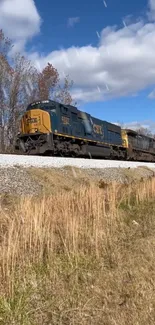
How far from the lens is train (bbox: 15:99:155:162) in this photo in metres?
18.1

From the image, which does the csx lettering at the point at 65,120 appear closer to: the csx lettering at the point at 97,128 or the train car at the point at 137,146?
the csx lettering at the point at 97,128

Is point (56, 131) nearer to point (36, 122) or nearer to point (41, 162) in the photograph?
point (36, 122)

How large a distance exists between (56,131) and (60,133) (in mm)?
383

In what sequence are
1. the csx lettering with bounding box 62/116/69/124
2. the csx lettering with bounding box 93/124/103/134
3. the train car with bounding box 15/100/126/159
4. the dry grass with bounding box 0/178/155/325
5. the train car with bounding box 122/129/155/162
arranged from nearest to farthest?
1. the dry grass with bounding box 0/178/155/325
2. the train car with bounding box 15/100/126/159
3. the csx lettering with bounding box 62/116/69/124
4. the csx lettering with bounding box 93/124/103/134
5. the train car with bounding box 122/129/155/162

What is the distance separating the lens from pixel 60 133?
18.7 metres

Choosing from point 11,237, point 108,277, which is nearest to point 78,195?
point 11,237

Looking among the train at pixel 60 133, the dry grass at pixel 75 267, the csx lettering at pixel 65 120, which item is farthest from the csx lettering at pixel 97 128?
the dry grass at pixel 75 267

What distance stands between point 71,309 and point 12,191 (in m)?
7.03

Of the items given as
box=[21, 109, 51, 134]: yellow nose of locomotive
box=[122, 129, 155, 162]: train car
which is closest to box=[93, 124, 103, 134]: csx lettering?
box=[122, 129, 155, 162]: train car

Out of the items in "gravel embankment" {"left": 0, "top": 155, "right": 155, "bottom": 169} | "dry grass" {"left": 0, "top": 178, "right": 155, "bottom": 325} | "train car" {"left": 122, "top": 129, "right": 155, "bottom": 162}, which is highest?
"train car" {"left": 122, "top": 129, "right": 155, "bottom": 162}

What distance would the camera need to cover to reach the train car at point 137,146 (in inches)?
1278

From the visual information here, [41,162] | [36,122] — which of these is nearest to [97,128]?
[36,122]

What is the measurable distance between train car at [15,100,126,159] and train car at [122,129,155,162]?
28.7 ft

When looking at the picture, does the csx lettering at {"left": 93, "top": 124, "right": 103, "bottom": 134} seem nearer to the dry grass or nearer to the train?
the train
